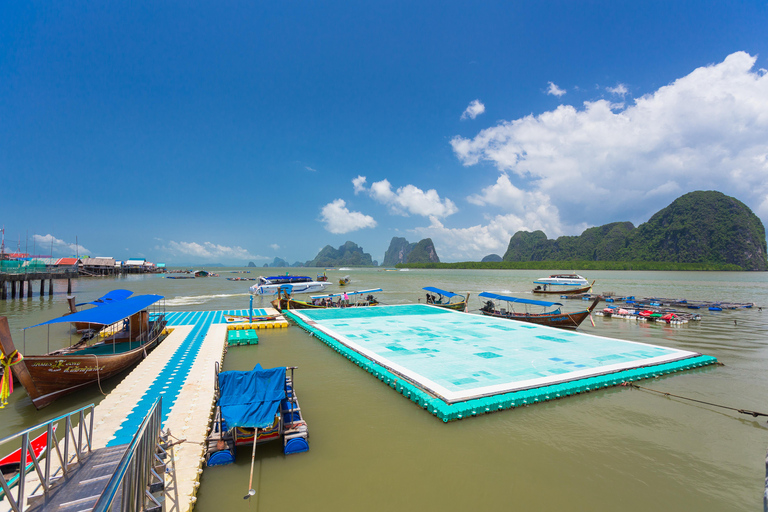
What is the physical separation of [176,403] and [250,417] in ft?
10.5

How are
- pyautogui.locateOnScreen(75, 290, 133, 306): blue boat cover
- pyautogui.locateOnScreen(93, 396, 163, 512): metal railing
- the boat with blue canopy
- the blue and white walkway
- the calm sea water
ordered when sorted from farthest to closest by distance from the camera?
1. pyautogui.locateOnScreen(75, 290, 133, 306): blue boat cover
2. the boat with blue canopy
3. the blue and white walkway
4. the calm sea water
5. pyautogui.locateOnScreen(93, 396, 163, 512): metal railing

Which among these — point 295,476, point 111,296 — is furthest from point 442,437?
point 111,296

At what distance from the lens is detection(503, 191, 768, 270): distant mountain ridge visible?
11656 centimetres

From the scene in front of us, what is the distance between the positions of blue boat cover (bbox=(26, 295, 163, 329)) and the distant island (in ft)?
464

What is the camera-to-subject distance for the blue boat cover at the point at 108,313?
962 centimetres

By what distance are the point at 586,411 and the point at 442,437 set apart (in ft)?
14.3

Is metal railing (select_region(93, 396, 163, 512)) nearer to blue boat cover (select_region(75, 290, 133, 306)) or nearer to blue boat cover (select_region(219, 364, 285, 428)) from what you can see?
blue boat cover (select_region(219, 364, 285, 428))

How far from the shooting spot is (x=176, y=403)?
8.50 m

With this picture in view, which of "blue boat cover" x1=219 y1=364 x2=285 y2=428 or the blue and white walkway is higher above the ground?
"blue boat cover" x1=219 y1=364 x2=285 y2=428

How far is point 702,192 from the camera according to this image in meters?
130

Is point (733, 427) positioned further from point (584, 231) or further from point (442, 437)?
point (584, 231)

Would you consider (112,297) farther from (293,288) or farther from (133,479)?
(293,288)

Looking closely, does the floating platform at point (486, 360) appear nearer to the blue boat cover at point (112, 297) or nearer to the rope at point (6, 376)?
the rope at point (6, 376)

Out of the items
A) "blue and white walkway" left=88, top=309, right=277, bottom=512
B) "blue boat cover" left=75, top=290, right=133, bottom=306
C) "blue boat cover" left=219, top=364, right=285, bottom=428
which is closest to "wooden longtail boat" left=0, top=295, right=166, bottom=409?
"blue and white walkway" left=88, top=309, right=277, bottom=512
